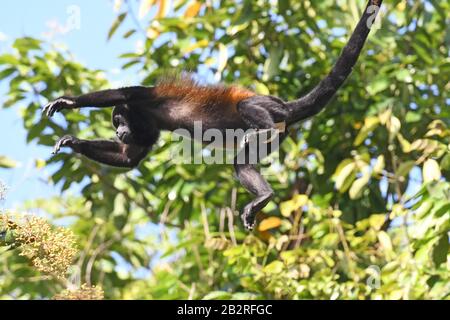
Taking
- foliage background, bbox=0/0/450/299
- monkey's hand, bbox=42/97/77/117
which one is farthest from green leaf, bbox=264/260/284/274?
monkey's hand, bbox=42/97/77/117

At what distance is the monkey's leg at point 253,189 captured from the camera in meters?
4.70

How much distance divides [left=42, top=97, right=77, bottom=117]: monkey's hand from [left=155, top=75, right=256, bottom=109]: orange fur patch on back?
750mm

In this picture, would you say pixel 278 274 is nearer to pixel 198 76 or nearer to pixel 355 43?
pixel 198 76

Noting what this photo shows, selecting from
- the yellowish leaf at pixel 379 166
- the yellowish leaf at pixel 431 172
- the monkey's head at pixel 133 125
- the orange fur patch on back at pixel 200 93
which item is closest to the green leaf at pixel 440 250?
the yellowish leaf at pixel 431 172

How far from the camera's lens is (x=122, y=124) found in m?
5.28

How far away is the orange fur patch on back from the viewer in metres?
5.19

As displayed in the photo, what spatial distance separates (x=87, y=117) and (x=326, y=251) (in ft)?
6.75

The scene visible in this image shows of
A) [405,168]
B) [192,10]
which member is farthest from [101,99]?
[192,10]

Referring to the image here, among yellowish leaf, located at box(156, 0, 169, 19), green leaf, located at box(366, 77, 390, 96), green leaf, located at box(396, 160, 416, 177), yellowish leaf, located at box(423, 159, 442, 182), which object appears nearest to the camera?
yellowish leaf, located at box(423, 159, 442, 182)

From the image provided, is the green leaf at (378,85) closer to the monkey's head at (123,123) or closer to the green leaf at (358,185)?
the green leaf at (358,185)

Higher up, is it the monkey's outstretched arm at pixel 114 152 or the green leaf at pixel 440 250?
the monkey's outstretched arm at pixel 114 152

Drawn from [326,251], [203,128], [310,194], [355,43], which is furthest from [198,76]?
[310,194]

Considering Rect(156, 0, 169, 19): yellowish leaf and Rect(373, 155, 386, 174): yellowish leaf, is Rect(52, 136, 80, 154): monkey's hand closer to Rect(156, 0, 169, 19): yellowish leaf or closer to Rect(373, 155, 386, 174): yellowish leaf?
Rect(373, 155, 386, 174): yellowish leaf

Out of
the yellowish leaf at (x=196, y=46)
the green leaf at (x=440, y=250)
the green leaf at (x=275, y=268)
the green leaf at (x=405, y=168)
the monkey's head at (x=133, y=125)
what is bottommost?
the green leaf at (x=275, y=268)
